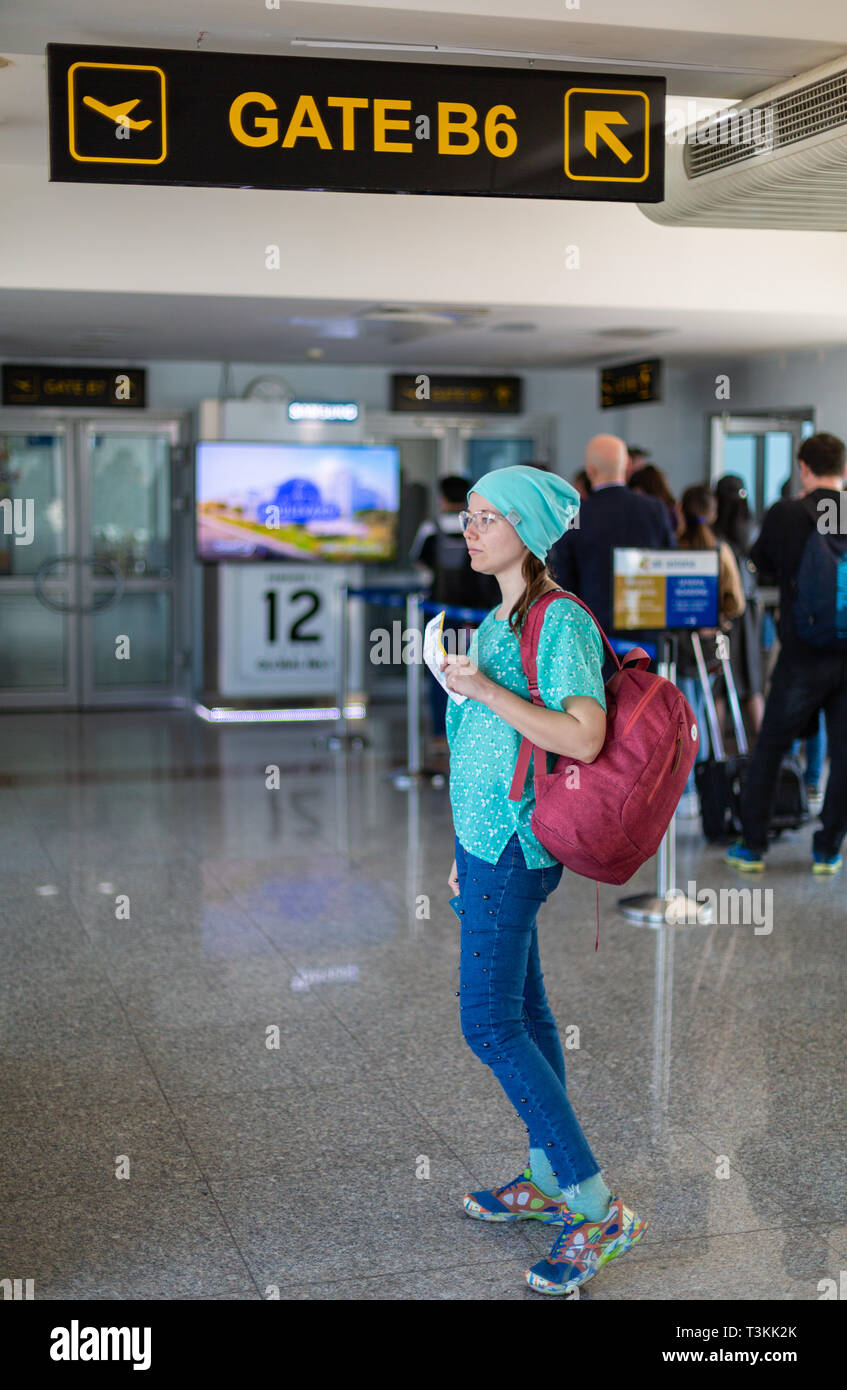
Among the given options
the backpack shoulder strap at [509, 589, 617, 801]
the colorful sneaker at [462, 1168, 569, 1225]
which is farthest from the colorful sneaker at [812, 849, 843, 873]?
the backpack shoulder strap at [509, 589, 617, 801]

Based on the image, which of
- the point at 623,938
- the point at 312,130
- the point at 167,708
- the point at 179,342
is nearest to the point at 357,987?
the point at 623,938

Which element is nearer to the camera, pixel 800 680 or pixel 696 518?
pixel 800 680

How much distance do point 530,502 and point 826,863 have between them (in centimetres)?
409

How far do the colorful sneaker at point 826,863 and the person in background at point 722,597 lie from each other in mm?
744

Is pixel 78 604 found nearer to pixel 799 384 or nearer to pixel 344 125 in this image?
pixel 799 384

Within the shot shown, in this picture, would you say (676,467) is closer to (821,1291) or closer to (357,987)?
(357,987)

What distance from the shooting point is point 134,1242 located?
294 cm

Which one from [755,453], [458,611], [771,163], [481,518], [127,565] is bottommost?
[458,611]

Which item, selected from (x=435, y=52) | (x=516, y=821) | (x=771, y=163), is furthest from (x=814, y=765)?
(x=516, y=821)

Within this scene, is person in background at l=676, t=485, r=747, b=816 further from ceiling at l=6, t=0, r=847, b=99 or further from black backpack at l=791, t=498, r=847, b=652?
ceiling at l=6, t=0, r=847, b=99

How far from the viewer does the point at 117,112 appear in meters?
4.00

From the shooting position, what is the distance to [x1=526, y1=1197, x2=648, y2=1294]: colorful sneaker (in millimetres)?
2732

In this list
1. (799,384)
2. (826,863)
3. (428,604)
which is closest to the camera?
(826,863)
